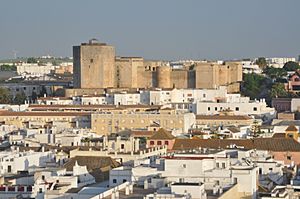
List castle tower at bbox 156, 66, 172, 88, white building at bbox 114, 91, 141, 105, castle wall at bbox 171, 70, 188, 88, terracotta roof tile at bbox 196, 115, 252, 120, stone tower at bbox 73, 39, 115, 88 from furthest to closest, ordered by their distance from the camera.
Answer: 1. castle wall at bbox 171, 70, 188, 88
2. castle tower at bbox 156, 66, 172, 88
3. stone tower at bbox 73, 39, 115, 88
4. white building at bbox 114, 91, 141, 105
5. terracotta roof tile at bbox 196, 115, 252, 120

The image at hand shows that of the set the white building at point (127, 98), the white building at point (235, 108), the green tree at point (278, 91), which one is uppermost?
the green tree at point (278, 91)

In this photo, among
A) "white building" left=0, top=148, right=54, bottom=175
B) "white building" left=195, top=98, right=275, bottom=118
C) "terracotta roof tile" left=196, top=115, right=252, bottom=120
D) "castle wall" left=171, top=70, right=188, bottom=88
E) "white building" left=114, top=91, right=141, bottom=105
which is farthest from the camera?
"castle wall" left=171, top=70, right=188, bottom=88

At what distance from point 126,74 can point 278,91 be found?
11064 mm

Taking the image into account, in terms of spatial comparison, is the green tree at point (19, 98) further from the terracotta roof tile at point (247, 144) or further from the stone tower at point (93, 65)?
the terracotta roof tile at point (247, 144)

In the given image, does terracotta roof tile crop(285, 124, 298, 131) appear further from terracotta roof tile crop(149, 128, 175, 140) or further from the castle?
the castle

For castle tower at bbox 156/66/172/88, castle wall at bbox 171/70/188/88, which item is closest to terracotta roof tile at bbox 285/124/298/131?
castle tower at bbox 156/66/172/88

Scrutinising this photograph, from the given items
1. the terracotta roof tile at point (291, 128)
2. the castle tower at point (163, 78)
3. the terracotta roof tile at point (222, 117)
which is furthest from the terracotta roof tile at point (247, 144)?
the castle tower at point (163, 78)

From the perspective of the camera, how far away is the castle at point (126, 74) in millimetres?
67875

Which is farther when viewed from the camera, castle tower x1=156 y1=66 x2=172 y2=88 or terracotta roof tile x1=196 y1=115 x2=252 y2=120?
castle tower x1=156 y1=66 x2=172 y2=88

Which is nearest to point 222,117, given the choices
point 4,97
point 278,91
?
point 278,91

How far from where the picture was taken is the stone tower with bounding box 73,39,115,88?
222 feet

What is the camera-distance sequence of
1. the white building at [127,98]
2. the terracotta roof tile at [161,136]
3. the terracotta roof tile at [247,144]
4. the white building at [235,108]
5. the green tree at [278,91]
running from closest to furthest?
1. the terracotta roof tile at [247,144]
2. the terracotta roof tile at [161,136]
3. the white building at [235,108]
4. the white building at [127,98]
5. the green tree at [278,91]

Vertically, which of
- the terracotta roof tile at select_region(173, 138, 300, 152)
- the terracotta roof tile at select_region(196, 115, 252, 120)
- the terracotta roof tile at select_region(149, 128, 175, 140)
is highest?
the terracotta roof tile at select_region(196, 115, 252, 120)

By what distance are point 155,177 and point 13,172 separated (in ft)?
22.8
